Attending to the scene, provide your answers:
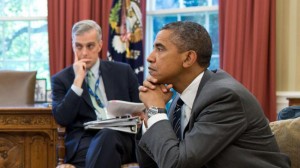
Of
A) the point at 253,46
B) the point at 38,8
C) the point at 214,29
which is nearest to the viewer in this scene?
the point at 253,46

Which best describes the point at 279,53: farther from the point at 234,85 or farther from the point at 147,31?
the point at 234,85

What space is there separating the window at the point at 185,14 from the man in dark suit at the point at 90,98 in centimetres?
138

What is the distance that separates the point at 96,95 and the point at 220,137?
1.74 m

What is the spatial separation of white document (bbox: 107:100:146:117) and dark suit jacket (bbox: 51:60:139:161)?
30cm

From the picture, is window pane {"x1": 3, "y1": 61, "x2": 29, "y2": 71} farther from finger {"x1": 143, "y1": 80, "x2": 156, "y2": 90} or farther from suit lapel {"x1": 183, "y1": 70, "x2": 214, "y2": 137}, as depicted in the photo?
suit lapel {"x1": 183, "y1": 70, "x2": 214, "y2": 137}

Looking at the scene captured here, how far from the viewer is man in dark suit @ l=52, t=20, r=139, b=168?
8.39 ft

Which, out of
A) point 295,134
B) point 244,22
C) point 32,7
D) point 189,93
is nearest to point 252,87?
point 244,22

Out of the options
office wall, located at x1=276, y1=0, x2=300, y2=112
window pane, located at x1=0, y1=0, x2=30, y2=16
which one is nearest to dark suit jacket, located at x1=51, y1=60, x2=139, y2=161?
office wall, located at x1=276, y1=0, x2=300, y2=112

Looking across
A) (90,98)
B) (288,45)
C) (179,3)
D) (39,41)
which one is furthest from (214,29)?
(39,41)

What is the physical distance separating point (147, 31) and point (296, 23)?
1606 mm

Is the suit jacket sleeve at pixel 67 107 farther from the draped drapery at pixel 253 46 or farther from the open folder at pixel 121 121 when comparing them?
the draped drapery at pixel 253 46

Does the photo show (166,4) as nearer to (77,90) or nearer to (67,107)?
(77,90)

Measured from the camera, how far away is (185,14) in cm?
455

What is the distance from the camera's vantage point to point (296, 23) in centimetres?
372
